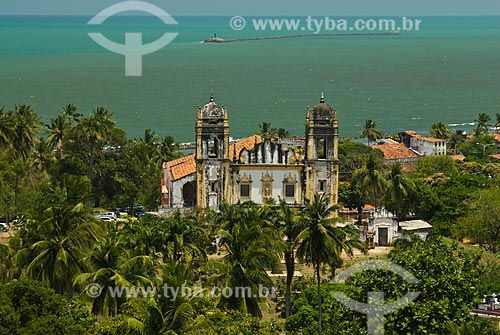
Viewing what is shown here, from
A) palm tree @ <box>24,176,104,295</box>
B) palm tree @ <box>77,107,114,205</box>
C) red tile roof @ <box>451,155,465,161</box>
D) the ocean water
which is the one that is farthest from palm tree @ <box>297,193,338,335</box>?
the ocean water

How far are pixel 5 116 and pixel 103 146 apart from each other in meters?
7.31

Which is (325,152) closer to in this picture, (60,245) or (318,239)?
(318,239)

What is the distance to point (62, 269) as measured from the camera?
32.1 metres

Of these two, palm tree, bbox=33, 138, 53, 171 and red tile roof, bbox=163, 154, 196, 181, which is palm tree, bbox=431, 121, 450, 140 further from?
palm tree, bbox=33, 138, 53, 171

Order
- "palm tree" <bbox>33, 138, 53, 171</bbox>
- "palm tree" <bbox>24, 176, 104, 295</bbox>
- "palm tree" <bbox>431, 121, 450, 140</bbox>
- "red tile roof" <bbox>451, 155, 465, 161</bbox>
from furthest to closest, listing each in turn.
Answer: "palm tree" <bbox>431, 121, 450, 140</bbox> < "red tile roof" <bbox>451, 155, 465, 161</bbox> < "palm tree" <bbox>33, 138, 53, 171</bbox> < "palm tree" <bbox>24, 176, 104, 295</bbox>

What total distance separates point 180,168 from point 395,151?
86.2 ft

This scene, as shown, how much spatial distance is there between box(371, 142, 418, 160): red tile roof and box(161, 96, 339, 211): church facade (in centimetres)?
2309

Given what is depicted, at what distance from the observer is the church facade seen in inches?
2183

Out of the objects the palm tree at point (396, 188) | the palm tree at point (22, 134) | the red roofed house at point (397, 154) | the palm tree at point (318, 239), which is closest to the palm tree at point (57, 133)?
the palm tree at point (22, 134)

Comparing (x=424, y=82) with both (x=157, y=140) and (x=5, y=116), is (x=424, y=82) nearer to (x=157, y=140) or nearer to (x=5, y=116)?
(x=157, y=140)

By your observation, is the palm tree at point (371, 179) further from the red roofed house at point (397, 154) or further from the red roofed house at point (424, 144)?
the red roofed house at point (424, 144)

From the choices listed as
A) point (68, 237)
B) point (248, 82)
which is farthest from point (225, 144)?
point (248, 82)

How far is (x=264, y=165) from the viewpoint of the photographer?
5672cm

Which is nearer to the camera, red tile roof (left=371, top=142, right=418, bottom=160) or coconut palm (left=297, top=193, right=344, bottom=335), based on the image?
coconut palm (left=297, top=193, right=344, bottom=335)
